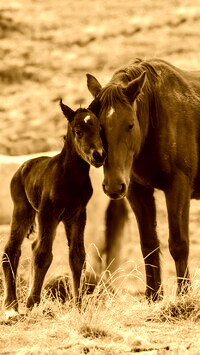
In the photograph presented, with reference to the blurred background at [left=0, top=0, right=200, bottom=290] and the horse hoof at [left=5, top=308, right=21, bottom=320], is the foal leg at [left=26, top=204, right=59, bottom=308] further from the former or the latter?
the blurred background at [left=0, top=0, right=200, bottom=290]

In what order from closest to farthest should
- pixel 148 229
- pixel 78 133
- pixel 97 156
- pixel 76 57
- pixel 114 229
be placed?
pixel 97 156 → pixel 78 133 → pixel 148 229 → pixel 114 229 → pixel 76 57

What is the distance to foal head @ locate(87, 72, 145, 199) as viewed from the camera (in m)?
→ 4.71

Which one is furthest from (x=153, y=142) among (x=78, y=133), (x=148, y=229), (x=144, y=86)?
(x=78, y=133)

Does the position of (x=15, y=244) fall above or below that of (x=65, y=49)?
below

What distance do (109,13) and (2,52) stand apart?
1074mm

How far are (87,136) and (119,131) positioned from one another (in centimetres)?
31

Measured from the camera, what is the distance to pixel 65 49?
807 centimetres

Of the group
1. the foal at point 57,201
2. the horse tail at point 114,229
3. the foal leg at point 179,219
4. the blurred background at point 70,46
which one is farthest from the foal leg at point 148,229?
the blurred background at point 70,46

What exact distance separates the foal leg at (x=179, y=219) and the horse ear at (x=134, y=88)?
25.1 inches

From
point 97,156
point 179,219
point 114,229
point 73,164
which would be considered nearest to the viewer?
point 97,156

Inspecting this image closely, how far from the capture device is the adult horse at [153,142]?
489 centimetres

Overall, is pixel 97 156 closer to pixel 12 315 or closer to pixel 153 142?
pixel 153 142

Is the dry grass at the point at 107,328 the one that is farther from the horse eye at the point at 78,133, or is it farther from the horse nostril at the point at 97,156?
the horse eye at the point at 78,133

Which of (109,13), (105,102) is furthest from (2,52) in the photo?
(105,102)
